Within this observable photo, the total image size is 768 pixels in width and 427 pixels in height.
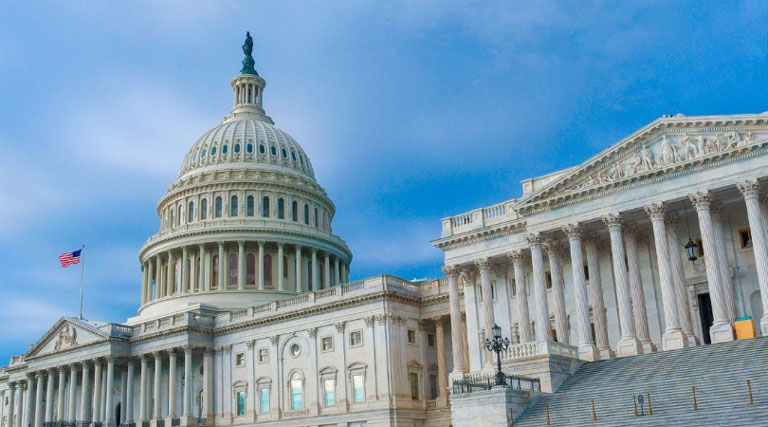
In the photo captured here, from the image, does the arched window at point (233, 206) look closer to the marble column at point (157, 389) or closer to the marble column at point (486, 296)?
the marble column at point (157, 389)

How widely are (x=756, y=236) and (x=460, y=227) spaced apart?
20.3 m

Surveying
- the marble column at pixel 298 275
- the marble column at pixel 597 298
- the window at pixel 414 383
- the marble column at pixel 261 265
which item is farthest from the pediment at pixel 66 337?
the marble column at pixel 597 298

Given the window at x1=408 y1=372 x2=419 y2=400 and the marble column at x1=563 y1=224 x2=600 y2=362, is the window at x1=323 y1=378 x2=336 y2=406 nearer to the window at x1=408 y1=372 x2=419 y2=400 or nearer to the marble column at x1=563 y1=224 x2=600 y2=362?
the window at x1=408 y1=372 x2=419 y2=400

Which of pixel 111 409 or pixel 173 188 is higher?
pixel 173 188

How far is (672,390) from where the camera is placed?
3744 cm

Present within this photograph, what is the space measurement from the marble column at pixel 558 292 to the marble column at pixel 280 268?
153 ft

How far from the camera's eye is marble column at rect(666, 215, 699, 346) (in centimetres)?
4625

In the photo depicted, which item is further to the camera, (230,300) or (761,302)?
(230,300)

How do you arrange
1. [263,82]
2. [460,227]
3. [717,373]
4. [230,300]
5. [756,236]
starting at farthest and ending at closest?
1. [263,82]
2. [230,300]
3. [460,227]
4. [756,236]
5. [717,373]

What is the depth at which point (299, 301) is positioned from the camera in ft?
240

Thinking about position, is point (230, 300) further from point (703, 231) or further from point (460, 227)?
point (703, 231)

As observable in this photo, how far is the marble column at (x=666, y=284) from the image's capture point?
45094 mm

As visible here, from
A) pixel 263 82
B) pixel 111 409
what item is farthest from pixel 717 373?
pixel 263 82

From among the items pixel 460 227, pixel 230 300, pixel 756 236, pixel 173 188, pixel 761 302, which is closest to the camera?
pixel 756 236
